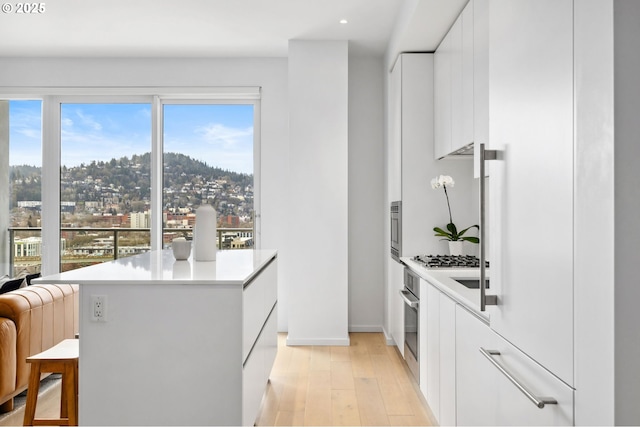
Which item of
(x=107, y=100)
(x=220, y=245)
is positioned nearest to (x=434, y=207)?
(x=220, y=245)

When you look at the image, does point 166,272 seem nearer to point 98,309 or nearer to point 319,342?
point 98,309

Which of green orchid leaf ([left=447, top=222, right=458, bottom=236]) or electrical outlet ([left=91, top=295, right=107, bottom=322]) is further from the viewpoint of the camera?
green orchid leaf ([left=447, top=222, right=458, bottom=236])

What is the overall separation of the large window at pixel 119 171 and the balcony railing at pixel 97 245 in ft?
0.04

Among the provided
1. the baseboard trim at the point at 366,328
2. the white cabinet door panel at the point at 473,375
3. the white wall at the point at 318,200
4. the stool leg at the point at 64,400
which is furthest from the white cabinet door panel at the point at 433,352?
the baseboard trim at the point at 366,328

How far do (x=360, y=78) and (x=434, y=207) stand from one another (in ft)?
6.27

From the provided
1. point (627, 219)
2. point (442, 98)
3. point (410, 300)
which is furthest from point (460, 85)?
point (627, 219)

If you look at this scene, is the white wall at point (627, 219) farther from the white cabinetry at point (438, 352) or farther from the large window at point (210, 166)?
the large window at point (210, 166)

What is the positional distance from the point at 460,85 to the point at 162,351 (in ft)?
7.67

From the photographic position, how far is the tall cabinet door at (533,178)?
1.00 metres

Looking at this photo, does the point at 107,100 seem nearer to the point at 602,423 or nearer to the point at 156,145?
the point at 156,145

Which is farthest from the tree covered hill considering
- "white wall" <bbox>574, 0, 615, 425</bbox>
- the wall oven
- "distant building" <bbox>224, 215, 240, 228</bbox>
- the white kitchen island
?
"white wall" <bbox>574, 0, 615, 425</bbox>

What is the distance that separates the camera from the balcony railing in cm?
511

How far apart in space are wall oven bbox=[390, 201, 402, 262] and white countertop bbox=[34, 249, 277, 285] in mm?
1452

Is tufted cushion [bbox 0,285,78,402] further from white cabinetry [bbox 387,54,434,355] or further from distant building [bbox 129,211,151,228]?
white cabinetry [bbox 387,54,434,355]
